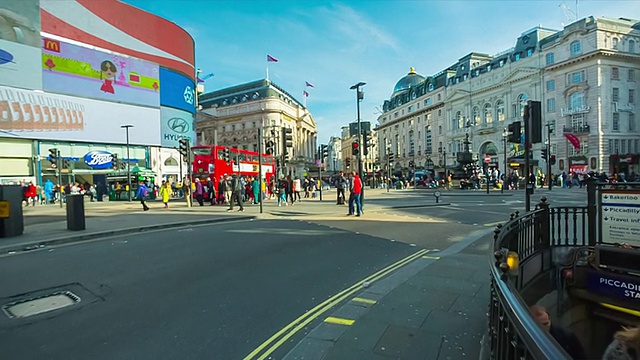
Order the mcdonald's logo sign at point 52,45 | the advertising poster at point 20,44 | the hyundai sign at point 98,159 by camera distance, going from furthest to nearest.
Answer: the hyundai sign at point 98,159
the mcdonald's logo sign at point 52,45
the advertising poster at point 20,44

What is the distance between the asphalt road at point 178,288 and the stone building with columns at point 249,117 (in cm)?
7448

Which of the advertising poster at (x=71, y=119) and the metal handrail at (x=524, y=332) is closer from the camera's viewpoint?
the metal handrail at (x=524, y=332)

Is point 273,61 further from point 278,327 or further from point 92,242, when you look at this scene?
point 278,327

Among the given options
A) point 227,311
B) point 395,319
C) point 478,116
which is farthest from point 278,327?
point 478,116

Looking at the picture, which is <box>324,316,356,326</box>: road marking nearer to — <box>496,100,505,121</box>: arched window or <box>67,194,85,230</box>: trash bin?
<box>67,194,85,230</box>: trash bin

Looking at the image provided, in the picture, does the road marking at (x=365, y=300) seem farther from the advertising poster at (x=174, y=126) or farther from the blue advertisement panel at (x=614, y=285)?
the advertising poster at (x=174, y=126)

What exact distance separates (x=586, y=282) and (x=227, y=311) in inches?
208

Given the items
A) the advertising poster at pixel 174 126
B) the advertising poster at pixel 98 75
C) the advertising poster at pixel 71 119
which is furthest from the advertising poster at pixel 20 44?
the advertising poster at pixel 174 126

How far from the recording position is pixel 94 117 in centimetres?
4128

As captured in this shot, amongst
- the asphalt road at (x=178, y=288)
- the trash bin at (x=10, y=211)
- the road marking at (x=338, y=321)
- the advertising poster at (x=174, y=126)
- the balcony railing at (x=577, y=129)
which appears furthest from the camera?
the advertising poster at (x=174, y=126)

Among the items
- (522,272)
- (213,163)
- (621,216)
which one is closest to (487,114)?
(213,163)

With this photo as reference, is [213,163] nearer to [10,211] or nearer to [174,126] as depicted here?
[10,211]

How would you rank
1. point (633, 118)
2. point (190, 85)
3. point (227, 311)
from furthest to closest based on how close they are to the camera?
1. point (190, 85)
2. point (633, 118)
3. point (227, 311)

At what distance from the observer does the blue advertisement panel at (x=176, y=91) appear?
49.7m
